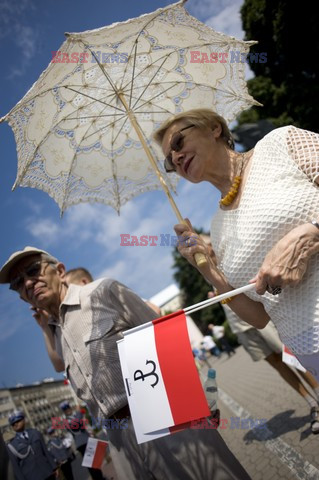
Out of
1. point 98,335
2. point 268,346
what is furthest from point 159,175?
point 268,346

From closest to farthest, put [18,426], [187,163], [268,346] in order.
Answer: [187,163] → [268,346] → [18,426]

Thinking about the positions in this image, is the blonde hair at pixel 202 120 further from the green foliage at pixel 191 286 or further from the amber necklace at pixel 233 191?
the green foliage at pixel 191 286

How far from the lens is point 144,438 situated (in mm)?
1442

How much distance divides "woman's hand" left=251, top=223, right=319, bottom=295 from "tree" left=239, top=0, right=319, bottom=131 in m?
13.5

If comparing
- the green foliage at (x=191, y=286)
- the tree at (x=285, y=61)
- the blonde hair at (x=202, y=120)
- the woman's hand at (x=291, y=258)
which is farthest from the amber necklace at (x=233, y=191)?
the green foliage at (x=191, y=286)

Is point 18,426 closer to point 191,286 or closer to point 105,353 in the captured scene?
point 105,353

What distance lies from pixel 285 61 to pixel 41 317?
50.4 feet

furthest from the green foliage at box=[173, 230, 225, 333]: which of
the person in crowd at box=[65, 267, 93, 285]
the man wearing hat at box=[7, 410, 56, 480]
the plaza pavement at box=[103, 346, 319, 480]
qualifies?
the person in crowd at box=[65, 267, 93, 285]

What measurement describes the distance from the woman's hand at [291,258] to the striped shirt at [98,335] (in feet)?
4.66

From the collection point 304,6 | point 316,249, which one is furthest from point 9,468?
point 304,6

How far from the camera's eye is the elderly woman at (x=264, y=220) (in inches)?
57.2

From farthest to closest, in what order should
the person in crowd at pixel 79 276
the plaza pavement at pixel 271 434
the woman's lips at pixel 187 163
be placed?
1. the person in crowd at pixel 79 276
2. the plaza pavement at pixel 271 434
3. the woman's lips at pixel 187 163

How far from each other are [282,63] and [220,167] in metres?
15.4

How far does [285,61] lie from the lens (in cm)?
1436
